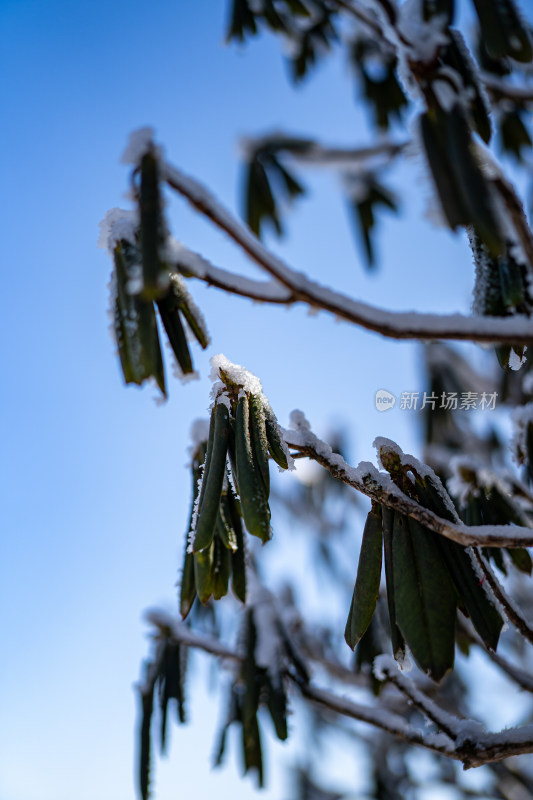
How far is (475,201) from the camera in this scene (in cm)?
72

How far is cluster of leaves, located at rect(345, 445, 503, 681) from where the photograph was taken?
3.14ft

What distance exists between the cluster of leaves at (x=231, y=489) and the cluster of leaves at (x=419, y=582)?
214 millimetres

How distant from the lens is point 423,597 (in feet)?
3.24

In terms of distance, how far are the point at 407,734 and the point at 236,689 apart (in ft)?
2.45

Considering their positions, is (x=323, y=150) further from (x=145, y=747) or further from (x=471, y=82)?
(x=145, y=747)

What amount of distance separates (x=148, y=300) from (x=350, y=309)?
25 cm

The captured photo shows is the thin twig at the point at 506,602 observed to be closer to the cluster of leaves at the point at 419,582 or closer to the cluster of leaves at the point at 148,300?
the cluster of leaves at the point at 419,582

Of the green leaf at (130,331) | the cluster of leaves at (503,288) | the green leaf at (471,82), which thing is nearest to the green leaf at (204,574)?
the green leaf at (130,331)

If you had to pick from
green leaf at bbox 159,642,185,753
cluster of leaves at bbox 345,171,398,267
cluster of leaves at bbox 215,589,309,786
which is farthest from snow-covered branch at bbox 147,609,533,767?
cluster of leaves at bbox 345,171,398,267

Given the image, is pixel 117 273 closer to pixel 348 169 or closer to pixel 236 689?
pixel 236 689

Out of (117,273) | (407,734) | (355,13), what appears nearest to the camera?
(117,273)

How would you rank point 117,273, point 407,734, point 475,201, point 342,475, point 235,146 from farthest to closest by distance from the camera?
point 235,146
point 407,734
point 342,475
point 117,273
point 475,201

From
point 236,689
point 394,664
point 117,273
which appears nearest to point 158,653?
point 236,689

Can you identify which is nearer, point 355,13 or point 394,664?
point 394,664
